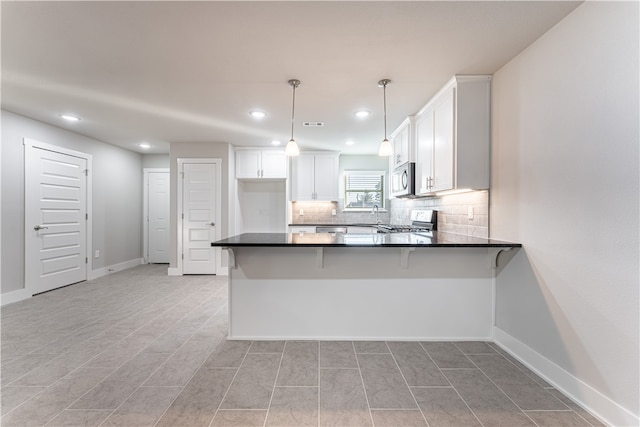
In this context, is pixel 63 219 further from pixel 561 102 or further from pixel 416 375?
pixel 561 102

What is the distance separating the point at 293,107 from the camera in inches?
124

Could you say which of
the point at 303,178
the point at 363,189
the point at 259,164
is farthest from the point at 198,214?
the point at 363,189

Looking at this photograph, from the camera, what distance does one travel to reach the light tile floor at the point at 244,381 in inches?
60.4

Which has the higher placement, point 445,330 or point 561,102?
point 561,102

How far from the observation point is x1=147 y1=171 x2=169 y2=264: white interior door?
5.93m

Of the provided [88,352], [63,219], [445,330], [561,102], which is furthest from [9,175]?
[561,102]

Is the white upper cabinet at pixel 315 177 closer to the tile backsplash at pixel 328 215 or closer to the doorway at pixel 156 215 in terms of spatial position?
the tile backsplash at pixel 328 215

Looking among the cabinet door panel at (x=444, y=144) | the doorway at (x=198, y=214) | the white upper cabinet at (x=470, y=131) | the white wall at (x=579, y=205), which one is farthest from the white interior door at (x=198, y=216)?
the white wall at (x=579, y=205)

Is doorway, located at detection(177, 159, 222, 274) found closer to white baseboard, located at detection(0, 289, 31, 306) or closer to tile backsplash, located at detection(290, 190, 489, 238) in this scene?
tile backsplash, located at detection(290, 190, 489, 238)

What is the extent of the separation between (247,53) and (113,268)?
16.6 ft

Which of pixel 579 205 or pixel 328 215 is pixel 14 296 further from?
pixel 579 205

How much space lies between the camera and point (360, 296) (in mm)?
2441

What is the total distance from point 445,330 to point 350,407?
1270mm

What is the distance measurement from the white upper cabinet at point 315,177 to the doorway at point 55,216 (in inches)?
138
